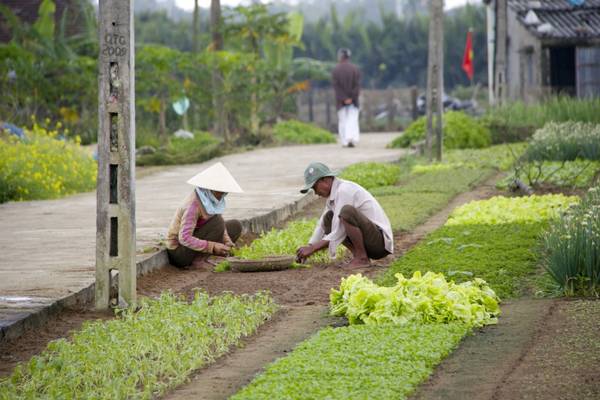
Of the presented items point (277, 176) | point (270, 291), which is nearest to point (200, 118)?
point (277, 176)

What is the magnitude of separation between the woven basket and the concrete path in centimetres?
110

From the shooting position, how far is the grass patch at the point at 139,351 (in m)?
6.78

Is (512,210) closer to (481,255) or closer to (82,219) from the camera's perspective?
(481,255)

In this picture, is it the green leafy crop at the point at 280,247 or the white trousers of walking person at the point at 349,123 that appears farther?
the white trousers of walking person at the point at 349,123

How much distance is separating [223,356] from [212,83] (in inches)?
890

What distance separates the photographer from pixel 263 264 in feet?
36.7

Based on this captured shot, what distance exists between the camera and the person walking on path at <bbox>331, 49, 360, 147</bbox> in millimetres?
28531

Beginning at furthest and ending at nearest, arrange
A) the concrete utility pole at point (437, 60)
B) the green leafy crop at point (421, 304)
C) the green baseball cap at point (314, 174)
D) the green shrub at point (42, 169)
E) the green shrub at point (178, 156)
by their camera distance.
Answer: the green shrub at point (178, 156) < the concrete utility pole at point (437, 60) < the green shrub at point (42, 169) < the green baseball cap at point (314, 174) < the green leafy crop at point (421, 304)

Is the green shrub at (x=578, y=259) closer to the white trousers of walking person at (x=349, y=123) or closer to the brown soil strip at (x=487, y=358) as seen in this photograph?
the brown soil strip at (x=487, y=358)

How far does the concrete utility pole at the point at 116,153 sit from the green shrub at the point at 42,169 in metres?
8.78

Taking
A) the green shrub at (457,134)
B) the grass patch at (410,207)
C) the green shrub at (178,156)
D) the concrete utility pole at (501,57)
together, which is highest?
the concrete utility pole at (501,57)

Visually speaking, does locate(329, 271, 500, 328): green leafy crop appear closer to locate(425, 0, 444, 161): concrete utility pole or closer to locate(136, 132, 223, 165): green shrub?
locate(425, 0, 444, 161): concrete utility pole

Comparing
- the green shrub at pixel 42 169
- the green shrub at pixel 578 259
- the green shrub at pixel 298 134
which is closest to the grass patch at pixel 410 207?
the green shrub at pixel 578 259

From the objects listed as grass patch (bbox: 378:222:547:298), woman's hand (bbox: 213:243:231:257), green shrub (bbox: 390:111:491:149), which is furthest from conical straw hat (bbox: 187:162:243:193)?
green shrub (bbox: 390:111:491:149)
